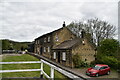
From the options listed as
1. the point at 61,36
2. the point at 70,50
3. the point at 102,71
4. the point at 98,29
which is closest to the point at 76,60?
the point at 70,50

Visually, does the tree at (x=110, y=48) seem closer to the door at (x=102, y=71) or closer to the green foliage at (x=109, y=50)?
the green foliage at (x=109, y=50)

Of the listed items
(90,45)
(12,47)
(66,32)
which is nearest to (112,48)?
(90,45)

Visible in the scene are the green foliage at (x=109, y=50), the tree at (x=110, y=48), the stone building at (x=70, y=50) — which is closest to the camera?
the stone building at (x=70, y=50)

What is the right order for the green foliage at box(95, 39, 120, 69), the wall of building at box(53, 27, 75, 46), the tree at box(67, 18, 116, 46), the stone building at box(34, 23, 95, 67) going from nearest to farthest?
1. the stone building at box(34, 23, 95, 67)
2. the green foliage at box(95, 39, 120, 69)
3. the wall of building at box(53, 27, 75, 46)
4. the tree at box(67, 18, 116, 46)

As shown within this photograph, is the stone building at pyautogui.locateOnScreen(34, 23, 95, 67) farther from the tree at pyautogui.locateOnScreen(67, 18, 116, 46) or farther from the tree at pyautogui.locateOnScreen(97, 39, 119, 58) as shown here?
the tree at pyautogui.locateOnScreen(67, 18, 116, 46)

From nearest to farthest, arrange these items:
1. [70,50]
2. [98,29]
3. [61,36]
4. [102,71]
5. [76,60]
→ [102,71] → [76,60] → [70,50] → [61,36] → [98,29]

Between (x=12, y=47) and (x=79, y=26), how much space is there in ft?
106

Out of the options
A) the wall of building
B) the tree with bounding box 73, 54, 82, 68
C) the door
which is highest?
the wall of building

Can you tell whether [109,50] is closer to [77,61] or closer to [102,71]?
[77,61]

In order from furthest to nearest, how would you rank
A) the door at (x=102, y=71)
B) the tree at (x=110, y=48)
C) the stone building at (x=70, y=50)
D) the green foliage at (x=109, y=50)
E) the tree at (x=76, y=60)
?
the tree at (x=110, y=48) → the green foliage at (x=109, y=50) → the stone building at (x=70, y=50) → the tree at (x=76, y=60) → the door at (x=102, y=71)

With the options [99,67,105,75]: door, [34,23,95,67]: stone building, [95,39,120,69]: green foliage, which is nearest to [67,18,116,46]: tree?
[95,39,120,69]: green foliage

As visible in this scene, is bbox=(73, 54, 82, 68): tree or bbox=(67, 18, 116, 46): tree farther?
bbox=(67, 18, 116, 46): tree

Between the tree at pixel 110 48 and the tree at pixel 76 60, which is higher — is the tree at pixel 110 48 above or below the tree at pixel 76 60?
above

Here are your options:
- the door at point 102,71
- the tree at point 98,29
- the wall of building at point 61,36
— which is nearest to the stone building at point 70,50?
the wall of building at point 61,36
